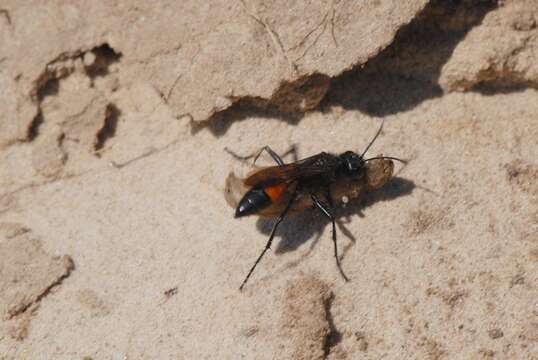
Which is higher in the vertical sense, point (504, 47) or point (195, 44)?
point (195, 44)

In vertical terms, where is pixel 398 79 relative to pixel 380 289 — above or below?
above

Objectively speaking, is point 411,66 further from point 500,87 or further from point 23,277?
point 23,277

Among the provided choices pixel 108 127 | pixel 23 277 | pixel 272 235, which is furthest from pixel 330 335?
pixel 108 127

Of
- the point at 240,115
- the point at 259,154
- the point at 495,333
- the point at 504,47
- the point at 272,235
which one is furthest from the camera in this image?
the point at 240,115

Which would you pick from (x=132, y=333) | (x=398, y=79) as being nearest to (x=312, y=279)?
(x=132, y=333)

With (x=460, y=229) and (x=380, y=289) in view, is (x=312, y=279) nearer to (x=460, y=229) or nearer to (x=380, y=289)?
(x=380, y=289)

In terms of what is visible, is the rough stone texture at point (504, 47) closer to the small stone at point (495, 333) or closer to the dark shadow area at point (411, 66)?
the dark shadow area at point (411, 66)
